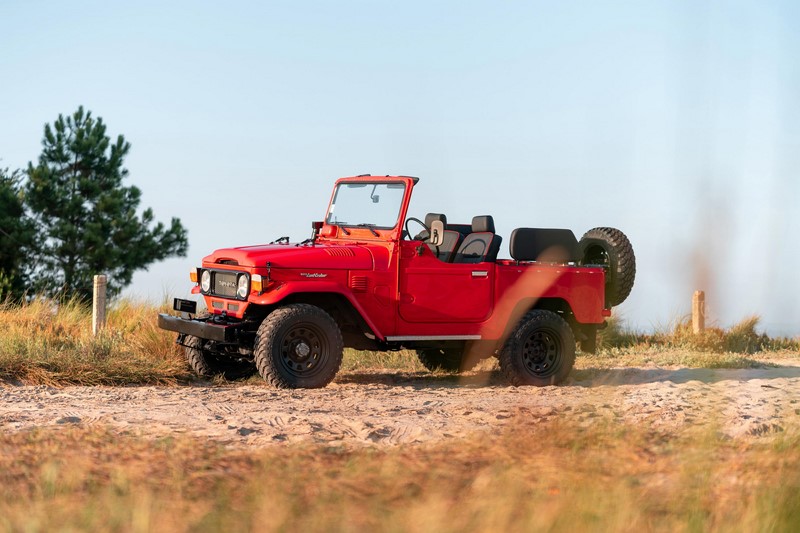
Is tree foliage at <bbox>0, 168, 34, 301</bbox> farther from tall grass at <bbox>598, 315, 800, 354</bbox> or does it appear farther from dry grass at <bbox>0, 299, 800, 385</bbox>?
tall grass at <bbox>598, 315, 800, 354</bbox>

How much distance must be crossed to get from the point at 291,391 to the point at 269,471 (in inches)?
189

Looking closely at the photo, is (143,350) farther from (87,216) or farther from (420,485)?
(87,216)

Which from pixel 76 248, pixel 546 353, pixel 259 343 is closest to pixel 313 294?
pixel 259 343

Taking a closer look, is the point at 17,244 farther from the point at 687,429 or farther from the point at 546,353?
the point at 687,429

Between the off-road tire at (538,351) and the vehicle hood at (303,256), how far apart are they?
1.96 metres

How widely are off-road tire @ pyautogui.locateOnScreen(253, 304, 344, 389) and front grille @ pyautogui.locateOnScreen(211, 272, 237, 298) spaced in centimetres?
69

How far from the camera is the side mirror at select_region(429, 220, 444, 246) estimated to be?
1001 cm

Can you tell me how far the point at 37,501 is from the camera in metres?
4.18

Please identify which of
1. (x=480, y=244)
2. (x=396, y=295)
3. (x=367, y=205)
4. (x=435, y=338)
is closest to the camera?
(x=396, y=295)

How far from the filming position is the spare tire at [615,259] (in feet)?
38.5

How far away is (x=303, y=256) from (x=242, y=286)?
664 millimetres

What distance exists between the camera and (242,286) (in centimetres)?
986

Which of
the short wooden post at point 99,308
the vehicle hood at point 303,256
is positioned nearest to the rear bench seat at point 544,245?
the vehicle hood at point 303,256

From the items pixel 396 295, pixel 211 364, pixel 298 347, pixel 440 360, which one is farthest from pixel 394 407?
pixel 440 360
